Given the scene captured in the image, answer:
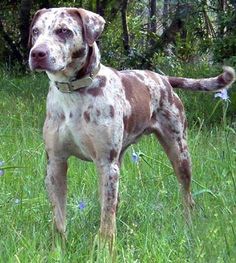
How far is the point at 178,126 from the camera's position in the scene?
6.00 m

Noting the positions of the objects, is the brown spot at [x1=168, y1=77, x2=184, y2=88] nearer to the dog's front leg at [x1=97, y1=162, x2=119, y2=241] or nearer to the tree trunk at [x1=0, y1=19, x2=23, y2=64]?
the dog's front leg at [x1=97, y1=162, x2=119, y2=241]

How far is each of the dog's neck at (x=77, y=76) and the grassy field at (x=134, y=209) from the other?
2.11 feet

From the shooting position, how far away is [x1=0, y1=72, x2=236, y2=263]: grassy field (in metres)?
4.25

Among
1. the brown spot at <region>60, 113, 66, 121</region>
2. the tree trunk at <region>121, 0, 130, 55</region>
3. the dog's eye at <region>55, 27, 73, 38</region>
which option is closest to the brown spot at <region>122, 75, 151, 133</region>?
the brown spot at <region>60, 113, 66, 121</region>

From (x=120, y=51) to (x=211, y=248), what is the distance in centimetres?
1155

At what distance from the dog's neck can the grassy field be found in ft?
2.11

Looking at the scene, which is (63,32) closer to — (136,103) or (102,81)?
(102,81)

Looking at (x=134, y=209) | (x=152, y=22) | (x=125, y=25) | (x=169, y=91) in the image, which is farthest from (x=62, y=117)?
(x=152, y=22)

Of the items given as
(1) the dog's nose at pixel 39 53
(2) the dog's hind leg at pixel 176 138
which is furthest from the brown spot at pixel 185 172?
(1) the dog's nose at pixel 39 53

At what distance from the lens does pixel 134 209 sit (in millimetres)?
→ 5746

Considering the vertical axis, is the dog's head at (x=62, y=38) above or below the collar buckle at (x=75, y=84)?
above

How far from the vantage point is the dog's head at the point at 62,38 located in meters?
4.77

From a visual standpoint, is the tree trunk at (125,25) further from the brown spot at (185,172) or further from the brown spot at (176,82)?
the brown spot at (185,172)

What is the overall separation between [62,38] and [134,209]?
4.62 ft
